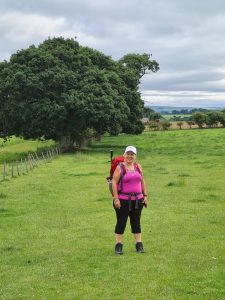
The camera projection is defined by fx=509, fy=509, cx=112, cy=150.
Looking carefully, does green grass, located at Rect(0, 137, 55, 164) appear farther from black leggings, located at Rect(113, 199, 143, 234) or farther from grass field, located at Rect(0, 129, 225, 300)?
black leggings, located at Rect(113, 199, 143, 234)

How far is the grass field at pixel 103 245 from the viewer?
9.24 meters

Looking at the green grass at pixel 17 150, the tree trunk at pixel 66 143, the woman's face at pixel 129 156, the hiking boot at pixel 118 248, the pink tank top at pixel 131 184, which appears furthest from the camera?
the tree trunk at pixel 66 143

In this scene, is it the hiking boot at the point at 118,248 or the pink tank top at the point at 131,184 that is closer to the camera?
the pink tank top at the point at 131,184

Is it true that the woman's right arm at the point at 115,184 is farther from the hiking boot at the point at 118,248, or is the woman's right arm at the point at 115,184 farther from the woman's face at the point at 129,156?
the hiking boot at the point at 118,248

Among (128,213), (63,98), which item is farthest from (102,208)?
(63,98)

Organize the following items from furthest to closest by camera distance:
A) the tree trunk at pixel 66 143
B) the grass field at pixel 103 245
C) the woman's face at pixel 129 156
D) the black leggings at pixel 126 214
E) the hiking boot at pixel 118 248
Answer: the tree trunk at pixel 66 143, the hiking boot at pixel 118 248, the black leggings at pixel 126 214, the woman's face at pixel 129 156, the grass field at pixel 103 245

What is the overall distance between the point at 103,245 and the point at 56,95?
3549cm

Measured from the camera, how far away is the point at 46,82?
4688 centimetres

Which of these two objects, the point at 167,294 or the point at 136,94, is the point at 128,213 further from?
the point at 136,94

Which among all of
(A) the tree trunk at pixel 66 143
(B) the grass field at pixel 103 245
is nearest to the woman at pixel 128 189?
(B) the grass field at pixel 103 245

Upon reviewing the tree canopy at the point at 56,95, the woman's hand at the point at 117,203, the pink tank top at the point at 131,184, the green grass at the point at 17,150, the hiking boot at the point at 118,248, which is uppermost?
the tree canopy at the point at 56,95

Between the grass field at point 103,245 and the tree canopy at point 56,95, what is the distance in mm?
21496

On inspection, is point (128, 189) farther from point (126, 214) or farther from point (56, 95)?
point (56, 95)

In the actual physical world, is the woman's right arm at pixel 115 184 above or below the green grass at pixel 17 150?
above
